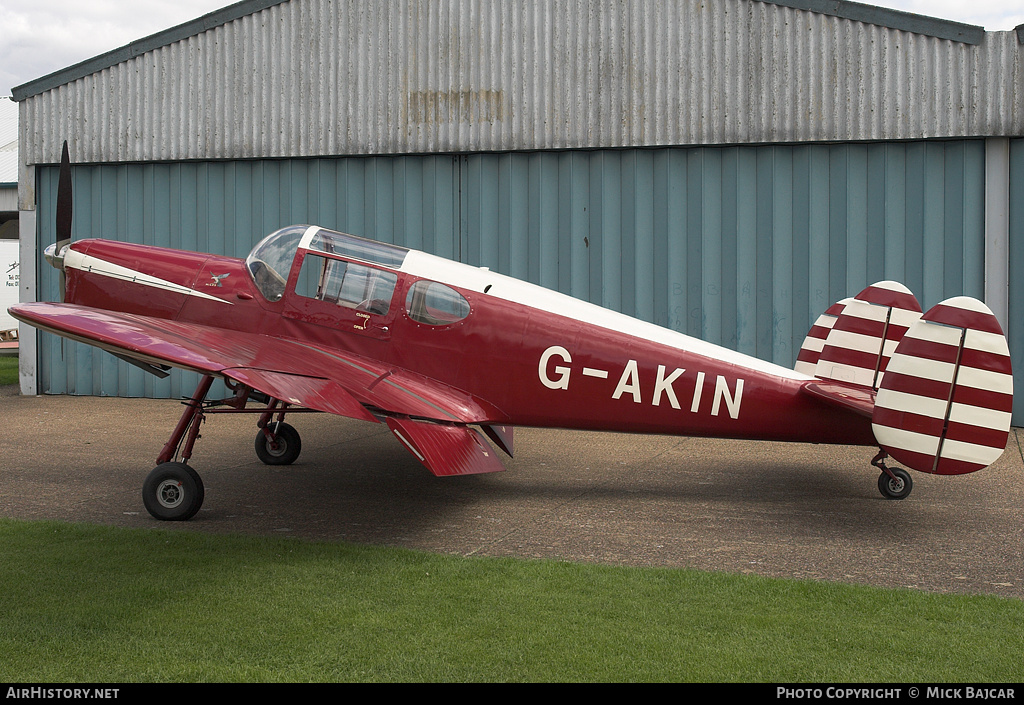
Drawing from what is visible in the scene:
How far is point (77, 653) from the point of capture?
423cm

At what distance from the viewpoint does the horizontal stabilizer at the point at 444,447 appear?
21.2ft

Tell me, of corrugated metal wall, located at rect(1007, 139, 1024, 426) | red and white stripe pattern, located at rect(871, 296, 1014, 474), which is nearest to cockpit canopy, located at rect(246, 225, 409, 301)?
red and white stripe pattern, located at rect(871, 296, 1014, 474)

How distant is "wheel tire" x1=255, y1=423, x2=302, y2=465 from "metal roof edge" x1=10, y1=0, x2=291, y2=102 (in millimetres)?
8254

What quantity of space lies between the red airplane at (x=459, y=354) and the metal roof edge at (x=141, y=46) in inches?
295

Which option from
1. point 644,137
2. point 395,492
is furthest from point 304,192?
point 395,492

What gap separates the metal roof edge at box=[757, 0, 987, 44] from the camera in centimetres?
1162

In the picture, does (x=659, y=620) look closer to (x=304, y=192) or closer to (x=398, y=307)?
(x=398, y=307)

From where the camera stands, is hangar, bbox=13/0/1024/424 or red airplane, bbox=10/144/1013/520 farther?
hangar, bbox=13/0/1024/424

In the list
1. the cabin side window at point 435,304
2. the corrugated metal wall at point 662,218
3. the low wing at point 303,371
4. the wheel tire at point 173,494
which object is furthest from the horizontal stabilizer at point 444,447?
the corrugated metal wall at point 662,218

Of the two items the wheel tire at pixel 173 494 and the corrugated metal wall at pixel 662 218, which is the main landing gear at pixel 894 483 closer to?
the corrugated metal wall at pixel 662 218

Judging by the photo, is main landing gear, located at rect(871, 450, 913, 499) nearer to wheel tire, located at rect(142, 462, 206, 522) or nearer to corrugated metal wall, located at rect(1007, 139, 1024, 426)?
corrugated metal wall, located at rect(1007, 139, 1024, 426)

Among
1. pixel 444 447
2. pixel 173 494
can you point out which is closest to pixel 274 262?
pixel 173 494

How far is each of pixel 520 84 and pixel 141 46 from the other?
667 centimetres
